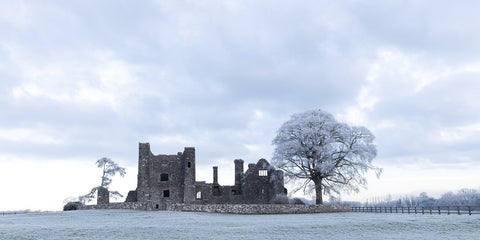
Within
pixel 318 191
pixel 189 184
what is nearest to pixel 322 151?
pixel 318 191

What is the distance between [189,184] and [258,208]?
1770 cm

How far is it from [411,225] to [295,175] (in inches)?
865

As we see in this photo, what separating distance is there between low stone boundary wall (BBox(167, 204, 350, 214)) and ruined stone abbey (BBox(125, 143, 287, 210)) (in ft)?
29.9

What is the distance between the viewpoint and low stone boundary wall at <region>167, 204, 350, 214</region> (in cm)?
4122

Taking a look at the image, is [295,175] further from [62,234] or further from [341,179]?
[62,234]

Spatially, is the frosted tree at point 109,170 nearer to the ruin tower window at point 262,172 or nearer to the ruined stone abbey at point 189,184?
the ruined stone abbey at point 189,184

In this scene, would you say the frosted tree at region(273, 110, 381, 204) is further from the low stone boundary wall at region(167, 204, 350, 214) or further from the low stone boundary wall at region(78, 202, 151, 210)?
the low stone boundary wall at region(78, 202, 151, 210)

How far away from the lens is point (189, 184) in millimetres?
56375

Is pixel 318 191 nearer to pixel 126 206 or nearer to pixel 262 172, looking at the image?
pixel 262 172

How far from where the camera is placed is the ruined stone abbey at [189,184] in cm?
5612

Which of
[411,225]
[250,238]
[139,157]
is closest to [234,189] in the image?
[139,157]

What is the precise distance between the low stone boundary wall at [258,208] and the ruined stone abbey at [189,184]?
358 inches

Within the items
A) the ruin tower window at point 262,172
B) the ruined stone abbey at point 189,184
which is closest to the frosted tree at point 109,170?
the ruined stone abbey at point 189,184

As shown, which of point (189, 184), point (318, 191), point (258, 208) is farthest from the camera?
point (189, 184)
